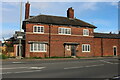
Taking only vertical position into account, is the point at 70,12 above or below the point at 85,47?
above

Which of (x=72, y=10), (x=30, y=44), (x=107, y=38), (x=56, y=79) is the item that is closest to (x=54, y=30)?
(x=30, y=44)

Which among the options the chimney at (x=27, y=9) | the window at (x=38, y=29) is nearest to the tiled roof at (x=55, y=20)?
the window at (x=38, y=29)

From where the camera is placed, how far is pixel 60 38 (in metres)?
32.0

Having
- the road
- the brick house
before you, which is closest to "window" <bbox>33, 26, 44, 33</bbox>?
the brick house

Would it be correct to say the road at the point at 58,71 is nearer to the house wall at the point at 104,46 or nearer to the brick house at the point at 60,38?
the brick house at the point at 60,38

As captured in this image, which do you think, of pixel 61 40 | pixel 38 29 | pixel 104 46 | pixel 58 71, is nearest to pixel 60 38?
pixel 61 40

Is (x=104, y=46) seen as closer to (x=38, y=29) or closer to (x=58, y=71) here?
(x=38, y=29)

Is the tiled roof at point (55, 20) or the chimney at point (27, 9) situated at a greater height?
the chimney at point (27, 9)

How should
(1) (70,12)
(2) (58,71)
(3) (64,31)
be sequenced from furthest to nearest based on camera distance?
(1) (70,12)
(3) (64,31)
(2) (58,71)

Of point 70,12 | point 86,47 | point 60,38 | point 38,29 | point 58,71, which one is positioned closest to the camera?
point 58,71

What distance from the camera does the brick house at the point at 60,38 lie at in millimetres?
29850

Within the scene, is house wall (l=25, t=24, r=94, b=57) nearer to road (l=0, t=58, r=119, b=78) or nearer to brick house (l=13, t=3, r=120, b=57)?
brick house (l=13, t=3, r=120, b=57)

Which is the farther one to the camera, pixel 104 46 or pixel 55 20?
pixel 104 46

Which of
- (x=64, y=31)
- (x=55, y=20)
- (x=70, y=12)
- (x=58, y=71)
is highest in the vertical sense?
(x=70, y=12)
